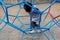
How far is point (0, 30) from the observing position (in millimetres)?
3754

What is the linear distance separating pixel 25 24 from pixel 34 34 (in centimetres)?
64

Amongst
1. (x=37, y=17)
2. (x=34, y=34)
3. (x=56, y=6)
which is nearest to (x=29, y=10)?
(x=37, y=17)

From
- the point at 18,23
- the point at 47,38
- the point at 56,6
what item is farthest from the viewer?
the point at 56,6

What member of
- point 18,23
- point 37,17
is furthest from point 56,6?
point 37,17

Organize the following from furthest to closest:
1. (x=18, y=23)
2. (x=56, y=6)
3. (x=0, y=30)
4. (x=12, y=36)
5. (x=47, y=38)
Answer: (x=56, y=6), (x=18, y=23), (x=0, y=30), (x=12, y=36), (x=47, y=38)

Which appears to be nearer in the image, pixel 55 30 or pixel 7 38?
pixel 7 38

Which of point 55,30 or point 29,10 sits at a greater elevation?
point 29,10

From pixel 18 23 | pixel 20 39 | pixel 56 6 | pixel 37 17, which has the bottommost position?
pixel 56 6

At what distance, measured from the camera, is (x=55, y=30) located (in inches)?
148

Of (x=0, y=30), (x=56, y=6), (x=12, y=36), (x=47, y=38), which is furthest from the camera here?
(x=56, y=6)

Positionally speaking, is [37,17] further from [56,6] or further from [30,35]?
[56,6]

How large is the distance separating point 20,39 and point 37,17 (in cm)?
51

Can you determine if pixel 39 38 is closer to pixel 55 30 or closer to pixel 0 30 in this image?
pixel 55 30

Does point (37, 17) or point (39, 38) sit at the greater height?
point (37, 17)
